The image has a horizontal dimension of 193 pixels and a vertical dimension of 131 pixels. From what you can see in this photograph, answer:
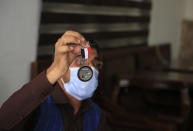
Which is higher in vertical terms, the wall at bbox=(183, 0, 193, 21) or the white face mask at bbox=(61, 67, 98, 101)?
the wall at bbox=(183, 0, 193, 21)

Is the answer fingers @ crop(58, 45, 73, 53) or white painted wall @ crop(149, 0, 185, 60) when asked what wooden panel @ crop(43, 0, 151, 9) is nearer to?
white painted wall @ crop(149, 0, 185, 60)

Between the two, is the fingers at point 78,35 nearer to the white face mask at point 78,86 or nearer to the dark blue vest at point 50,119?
the white face mask at point 78,86

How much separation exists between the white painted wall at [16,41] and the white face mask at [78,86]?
633 millimetres

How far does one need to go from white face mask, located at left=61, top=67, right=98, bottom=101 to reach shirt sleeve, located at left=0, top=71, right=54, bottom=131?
0.30 metres

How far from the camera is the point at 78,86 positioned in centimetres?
132

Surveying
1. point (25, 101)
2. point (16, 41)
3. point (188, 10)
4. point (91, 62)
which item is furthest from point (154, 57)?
point (25, 101)

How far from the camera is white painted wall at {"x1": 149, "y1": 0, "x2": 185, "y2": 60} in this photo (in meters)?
4.45

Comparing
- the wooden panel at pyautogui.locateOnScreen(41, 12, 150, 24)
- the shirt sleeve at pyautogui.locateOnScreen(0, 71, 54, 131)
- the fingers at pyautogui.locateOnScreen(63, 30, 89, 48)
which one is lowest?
the shirt sleeve at pyautogui.locateOnScreen(0, 71, 54, 131)

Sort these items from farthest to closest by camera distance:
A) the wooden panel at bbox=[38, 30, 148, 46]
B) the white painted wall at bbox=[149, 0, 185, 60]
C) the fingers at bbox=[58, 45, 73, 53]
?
the white painted wall at bbox=[149, 0, 185, 60] < the wooden panel at bbox=[38, 30, 148, 46] < the fingers at bbox=[58, 45, 73, 53]

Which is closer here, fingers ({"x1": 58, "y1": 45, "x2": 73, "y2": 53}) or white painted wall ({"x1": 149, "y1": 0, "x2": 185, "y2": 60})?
fingers ({"x1": 58, "y1": 45, "x2": 73, "y2": 53})

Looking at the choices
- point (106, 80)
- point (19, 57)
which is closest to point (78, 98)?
point (19, 57)

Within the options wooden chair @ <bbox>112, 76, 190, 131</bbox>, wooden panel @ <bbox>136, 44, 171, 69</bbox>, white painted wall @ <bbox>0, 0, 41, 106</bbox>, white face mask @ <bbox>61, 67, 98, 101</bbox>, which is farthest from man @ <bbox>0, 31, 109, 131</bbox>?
wooden panel @ <bbox>136, 44, 171, 69</bbox>

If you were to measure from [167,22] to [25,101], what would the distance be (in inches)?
168

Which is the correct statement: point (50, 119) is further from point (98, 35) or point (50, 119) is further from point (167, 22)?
point (167, 22)
